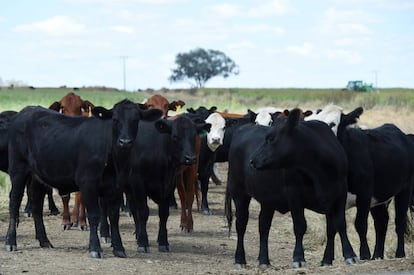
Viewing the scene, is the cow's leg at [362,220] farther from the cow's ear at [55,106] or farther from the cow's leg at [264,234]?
the cow's ear at [55,106]

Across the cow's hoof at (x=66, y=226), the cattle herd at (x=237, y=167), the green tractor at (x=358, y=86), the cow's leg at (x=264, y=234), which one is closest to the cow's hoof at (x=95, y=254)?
the cattle herd at (x=237, y=167)

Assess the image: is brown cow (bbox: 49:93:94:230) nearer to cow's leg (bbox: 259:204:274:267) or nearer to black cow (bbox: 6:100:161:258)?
black cow (bbox: 6:100:161:258)

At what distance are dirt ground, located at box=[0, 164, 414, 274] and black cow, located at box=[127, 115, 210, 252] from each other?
0.59 metres

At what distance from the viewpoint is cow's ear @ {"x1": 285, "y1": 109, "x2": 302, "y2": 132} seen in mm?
12219

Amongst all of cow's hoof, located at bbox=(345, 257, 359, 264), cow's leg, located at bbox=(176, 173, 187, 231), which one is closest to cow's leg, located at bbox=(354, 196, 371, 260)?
cow's hoof, located at bbox=(345, 257, 359, 264)

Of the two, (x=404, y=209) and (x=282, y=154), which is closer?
(x=282, y=154)

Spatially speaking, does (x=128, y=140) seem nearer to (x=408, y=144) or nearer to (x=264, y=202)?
(x=264, y=202)

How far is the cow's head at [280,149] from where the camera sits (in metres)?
12.4

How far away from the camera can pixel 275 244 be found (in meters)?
16.2

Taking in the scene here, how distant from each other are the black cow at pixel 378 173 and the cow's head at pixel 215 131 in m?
5.03

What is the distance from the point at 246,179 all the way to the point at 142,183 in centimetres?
213

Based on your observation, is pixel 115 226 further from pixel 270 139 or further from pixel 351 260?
pixel 351 260

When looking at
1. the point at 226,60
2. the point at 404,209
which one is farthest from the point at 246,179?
the point at 226,60

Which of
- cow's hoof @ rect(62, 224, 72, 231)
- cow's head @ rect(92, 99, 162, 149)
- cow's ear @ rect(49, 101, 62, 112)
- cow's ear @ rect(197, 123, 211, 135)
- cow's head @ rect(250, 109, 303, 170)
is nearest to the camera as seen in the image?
cow's head @ rect(250, 109, 303, 170)
